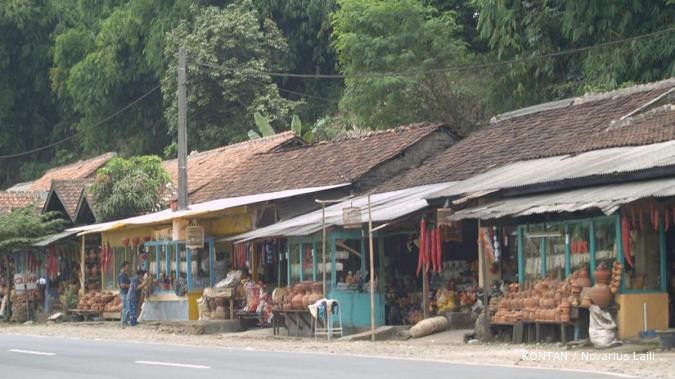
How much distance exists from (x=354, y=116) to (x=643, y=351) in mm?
27739

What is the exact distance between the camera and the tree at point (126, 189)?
37594 millimetres

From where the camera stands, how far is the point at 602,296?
20.3 meters

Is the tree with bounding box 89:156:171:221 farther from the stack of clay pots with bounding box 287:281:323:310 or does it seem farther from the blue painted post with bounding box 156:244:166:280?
the stack of clay pots with bounding box 287:281:323:310

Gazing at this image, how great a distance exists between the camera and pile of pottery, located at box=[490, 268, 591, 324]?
68.5 feet

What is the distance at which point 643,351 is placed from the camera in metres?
18.6

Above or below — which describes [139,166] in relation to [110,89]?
below

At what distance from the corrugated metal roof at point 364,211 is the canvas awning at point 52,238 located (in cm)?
852

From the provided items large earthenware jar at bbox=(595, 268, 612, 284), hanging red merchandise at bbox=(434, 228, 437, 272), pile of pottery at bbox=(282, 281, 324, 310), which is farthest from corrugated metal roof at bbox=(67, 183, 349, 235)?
large earthenware jar at bbox=(595, 268, 612, 284)

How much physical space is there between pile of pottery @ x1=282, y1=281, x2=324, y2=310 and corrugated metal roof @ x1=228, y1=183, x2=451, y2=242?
1207 mm

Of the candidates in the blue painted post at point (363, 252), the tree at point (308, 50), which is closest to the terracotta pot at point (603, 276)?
the blue painted post at point (363, 252)

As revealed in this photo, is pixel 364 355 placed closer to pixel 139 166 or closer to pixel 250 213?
pixel 250 213

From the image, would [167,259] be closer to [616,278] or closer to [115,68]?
[616,278]

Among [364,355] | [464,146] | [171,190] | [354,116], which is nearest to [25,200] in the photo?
[171,190]

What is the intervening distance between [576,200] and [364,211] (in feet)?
22.4
